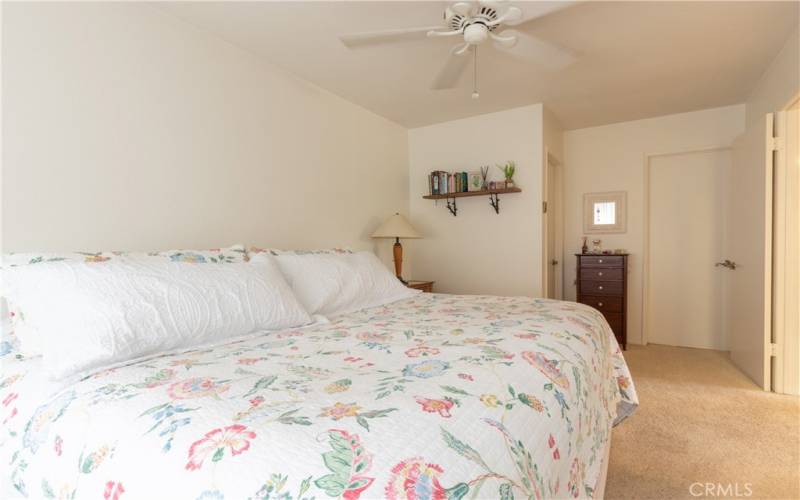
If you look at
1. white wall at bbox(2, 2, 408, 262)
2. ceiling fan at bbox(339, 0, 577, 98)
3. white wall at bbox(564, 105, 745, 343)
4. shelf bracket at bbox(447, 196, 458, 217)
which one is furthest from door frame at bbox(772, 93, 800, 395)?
white wall at bbox(2, 2, 408, 262)

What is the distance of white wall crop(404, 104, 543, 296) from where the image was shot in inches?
137

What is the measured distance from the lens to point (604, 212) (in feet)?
13.6

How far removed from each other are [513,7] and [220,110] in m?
1.62

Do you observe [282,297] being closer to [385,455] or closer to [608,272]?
[385,455]

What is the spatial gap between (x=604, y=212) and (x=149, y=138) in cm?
398

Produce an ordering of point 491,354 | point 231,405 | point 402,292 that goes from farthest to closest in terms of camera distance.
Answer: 1. point 402,292
2. point 491,354
3. point 231,405

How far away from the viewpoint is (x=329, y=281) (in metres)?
1.95

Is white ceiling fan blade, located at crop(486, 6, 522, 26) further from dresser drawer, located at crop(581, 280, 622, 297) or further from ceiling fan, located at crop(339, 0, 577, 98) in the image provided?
dresser drawer, located at crop(581, 280, 622, 297)

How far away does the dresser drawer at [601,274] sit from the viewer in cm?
377

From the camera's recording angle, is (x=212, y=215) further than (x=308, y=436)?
Yes

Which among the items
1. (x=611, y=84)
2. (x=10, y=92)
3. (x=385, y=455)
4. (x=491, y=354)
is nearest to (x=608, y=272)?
(x=611, y=84)

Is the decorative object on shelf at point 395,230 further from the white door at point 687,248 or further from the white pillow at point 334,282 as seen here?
the white door at point 687,248

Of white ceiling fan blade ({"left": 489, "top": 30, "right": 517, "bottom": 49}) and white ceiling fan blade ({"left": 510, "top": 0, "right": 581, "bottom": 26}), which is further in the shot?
white ceiling fan blade ({"left": 489, "top": 30, "right": 517, "bottom": 49})

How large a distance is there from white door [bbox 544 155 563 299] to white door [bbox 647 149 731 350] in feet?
2.77
